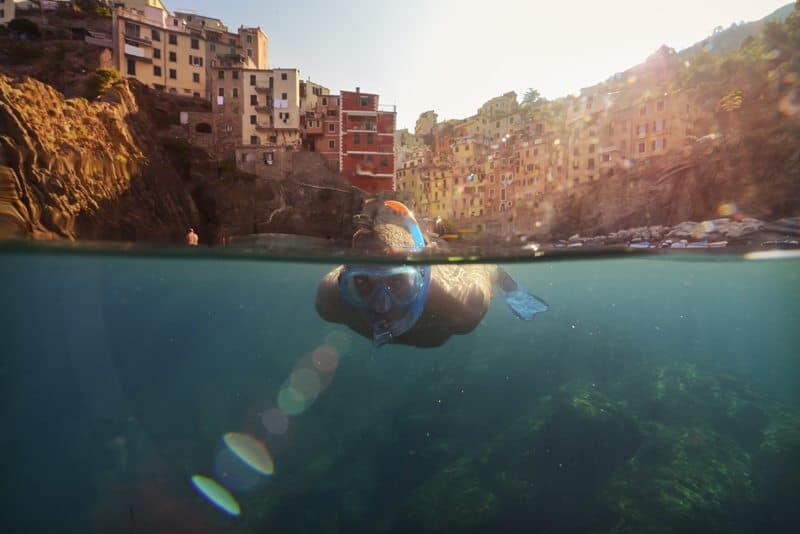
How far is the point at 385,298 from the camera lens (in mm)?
6031

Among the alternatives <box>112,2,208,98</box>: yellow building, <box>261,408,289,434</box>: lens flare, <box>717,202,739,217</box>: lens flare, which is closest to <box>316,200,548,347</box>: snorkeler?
<box>261,408,289,434</box>: lens flare

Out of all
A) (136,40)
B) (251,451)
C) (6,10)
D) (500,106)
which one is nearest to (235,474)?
(251,451)

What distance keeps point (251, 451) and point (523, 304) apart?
7.25 metres

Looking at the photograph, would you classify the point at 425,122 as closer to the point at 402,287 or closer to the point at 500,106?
the point at 500,106

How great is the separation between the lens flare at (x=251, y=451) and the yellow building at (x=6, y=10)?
196 feet

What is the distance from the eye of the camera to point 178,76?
45.7 meters

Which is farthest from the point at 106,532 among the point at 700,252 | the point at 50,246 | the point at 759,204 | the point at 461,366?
the point at 759,204

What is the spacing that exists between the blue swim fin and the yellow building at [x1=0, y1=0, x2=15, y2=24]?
63.1m

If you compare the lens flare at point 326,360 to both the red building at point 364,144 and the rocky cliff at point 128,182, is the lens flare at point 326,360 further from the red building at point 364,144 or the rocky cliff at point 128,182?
the red building at point 364,144

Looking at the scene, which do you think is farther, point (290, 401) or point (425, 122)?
point (425, 122)

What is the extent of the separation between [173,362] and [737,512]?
71.9 ft

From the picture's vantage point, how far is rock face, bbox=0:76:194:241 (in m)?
18.6

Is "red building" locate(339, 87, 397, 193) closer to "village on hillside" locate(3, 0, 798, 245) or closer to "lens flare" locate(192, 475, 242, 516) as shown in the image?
"village on hillside" locate(3, 0, 798, 245)

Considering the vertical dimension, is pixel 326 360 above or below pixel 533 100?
below
